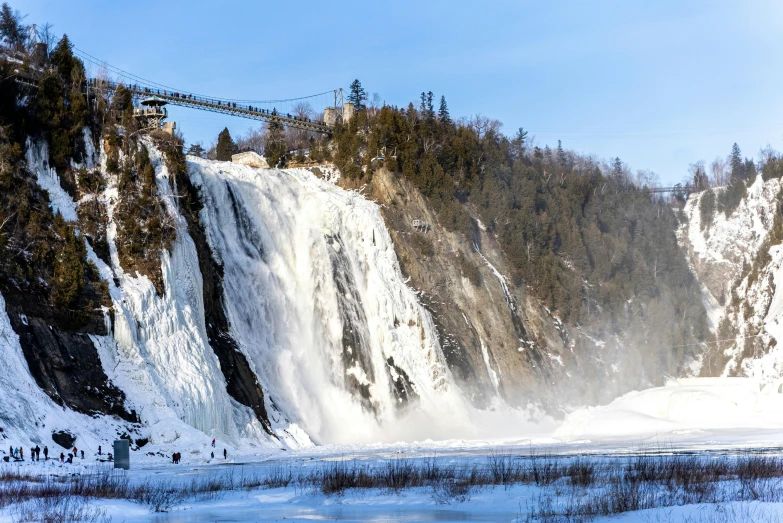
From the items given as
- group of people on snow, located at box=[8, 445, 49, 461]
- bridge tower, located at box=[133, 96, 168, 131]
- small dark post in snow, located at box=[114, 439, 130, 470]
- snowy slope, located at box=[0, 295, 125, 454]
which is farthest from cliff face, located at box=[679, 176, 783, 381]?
group of people on snow, located at box=[8, 445, 49, 461]

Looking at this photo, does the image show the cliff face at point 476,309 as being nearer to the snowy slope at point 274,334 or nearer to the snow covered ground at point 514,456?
the snowy slope at point 274,334

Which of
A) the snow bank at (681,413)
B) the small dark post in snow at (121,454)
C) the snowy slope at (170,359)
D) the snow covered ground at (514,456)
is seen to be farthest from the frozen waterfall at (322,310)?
the small dark post in snow at (121,454)

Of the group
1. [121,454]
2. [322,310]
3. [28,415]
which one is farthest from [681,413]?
[28,415]

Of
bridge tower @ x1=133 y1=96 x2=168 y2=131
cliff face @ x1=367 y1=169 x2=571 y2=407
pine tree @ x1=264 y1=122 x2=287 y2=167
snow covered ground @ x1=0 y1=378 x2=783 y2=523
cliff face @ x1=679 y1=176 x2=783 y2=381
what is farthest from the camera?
cliff face @ x1=679 y1=176 x2=783 y2=381

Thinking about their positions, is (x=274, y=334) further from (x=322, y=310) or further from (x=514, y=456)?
(x=514, y=456)

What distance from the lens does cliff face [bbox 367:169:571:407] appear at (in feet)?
240

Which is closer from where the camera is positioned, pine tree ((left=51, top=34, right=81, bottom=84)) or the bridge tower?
pine tree ((left=51, top=34, right=81, bottom=84))

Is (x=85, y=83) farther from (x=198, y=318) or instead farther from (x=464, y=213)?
(x=464, y=213)

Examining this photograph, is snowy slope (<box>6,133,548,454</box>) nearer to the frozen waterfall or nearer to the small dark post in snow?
the frozen waterfall

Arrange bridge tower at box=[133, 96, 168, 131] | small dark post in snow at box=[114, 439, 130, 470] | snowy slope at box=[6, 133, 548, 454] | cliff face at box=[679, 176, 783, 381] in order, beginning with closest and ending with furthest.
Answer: small dark post in snow at box=[114, 439, 130, 470] < snowy slope at box=[6, 133, 548, 454] < bridge tower at box=[133, 96, 168, 131] < cliff face at box=[679, 176, 783, 381]

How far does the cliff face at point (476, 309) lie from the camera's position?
7306 centimetres

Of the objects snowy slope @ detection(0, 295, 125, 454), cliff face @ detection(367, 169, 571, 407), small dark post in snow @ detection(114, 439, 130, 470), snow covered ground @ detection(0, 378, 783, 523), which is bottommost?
snow covered ground @ detection(0, 378, 783, 523)

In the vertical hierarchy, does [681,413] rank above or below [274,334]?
below

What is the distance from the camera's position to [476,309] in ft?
252
